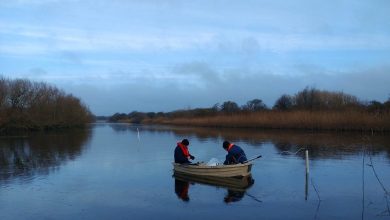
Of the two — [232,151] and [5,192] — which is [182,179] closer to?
[232,151]

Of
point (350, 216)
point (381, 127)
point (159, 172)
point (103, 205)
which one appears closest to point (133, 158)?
point (159, 172)

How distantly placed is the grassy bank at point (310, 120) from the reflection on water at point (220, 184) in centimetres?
2543

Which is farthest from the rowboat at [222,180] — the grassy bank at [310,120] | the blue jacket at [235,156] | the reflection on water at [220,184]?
the grassy bank at [310,120]

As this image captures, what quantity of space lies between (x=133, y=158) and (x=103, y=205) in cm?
1184

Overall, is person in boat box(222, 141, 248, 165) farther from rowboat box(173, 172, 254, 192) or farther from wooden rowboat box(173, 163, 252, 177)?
rowboat box(173, 172, 254, 192)

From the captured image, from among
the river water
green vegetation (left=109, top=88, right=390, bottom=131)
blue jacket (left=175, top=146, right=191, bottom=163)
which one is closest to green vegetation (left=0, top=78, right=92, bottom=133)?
green vegetation (left=109, top=88, right=390, bottom=131)

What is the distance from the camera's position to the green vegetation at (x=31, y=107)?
57750 millimetres

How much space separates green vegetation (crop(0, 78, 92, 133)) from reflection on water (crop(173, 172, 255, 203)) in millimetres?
44403

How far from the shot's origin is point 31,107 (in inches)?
2425

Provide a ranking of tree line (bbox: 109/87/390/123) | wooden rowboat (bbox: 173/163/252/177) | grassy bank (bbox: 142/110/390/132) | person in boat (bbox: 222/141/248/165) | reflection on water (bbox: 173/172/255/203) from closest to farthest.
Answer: reflection on water (bbox: 173/172/255/203)
wooden rowboat (bbox: 173/163/252/177)
person in boat (bbox: 222/141/248/165)
grassy bank (bbox: 142/110/390/132)
tree line (bbox: 109/87/390/123)

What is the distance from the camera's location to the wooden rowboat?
52.5 ft

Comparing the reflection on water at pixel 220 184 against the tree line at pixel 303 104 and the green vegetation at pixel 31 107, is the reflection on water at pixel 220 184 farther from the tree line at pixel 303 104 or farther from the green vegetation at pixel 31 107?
the green vegetation at pixel 31 107

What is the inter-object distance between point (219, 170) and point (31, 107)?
50636 mm

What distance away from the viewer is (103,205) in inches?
500
